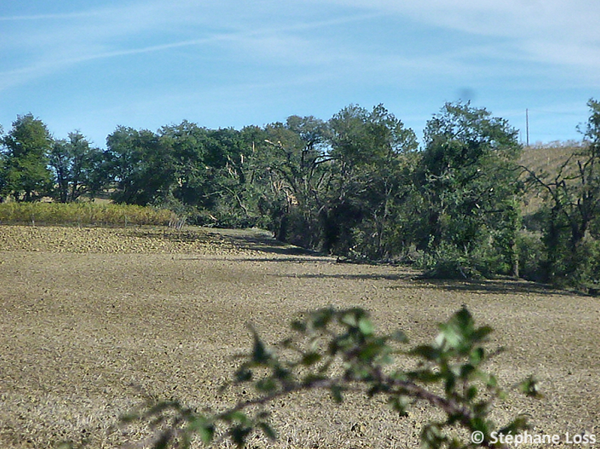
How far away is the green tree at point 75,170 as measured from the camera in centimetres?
4931

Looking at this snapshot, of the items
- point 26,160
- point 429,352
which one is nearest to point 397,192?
point 429,352

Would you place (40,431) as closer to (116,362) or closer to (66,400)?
(66,400)

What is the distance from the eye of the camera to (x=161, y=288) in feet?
44.8

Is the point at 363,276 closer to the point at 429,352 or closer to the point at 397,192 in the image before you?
the point at 397,192

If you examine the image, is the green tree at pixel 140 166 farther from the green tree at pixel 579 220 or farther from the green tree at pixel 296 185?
the green tree at pixel 579 220

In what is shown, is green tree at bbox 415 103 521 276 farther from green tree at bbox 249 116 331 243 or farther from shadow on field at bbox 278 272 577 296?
green tree at bbox 249 116 331 243

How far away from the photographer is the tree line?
16.3 meters

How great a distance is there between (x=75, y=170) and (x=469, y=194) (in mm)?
38448

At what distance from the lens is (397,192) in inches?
968

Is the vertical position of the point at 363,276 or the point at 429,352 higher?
the point at 429,352

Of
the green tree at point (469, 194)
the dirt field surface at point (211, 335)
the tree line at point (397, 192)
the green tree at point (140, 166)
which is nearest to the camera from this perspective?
the dirt field surface at point (211, 335)

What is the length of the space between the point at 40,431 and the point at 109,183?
46.5 metres

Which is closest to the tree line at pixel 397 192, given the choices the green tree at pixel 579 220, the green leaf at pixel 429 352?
the green tree at pixel 579 220

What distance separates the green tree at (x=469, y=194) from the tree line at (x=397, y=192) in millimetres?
41
